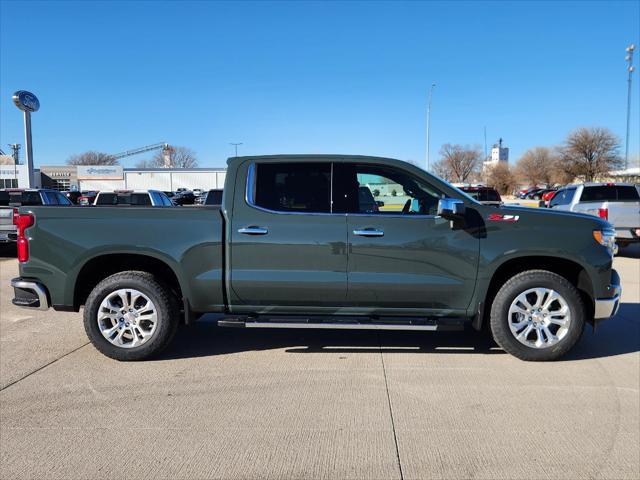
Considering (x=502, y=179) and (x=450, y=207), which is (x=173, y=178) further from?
(x=450, y=207)

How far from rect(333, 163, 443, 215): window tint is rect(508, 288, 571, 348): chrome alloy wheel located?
122 cm

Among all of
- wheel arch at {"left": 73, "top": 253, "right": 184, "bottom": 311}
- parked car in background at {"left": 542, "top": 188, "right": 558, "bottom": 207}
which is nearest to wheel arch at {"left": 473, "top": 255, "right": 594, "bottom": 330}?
wheel arch at {"left": 73, "top": 253, "right": 184, "bottom": 311}

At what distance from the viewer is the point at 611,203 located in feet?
38.3

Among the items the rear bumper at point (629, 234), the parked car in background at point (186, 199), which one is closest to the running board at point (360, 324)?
the rear bumper at point (629, 234)

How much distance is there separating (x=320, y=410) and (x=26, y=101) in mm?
24513

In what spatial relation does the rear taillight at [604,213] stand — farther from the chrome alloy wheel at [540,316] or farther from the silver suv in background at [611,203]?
the chrome alloy wheel at [540,316]

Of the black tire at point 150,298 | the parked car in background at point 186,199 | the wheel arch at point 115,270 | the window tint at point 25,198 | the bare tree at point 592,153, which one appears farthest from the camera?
the bare tree at point 592,153

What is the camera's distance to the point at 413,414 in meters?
3.71

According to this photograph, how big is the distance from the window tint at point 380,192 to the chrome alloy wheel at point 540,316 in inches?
48.0

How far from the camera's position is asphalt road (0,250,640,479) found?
3039 millimetres

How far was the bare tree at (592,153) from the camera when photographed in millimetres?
56312

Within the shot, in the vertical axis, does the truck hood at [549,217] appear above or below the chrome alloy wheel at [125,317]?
above

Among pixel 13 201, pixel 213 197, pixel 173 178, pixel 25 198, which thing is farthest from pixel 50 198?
pixel 173 178

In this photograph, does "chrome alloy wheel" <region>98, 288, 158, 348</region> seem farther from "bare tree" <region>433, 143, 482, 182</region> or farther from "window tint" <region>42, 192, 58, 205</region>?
"bare tree" <region>433, 143, 482, 182</region>
